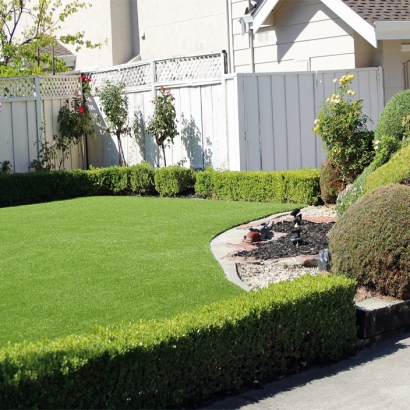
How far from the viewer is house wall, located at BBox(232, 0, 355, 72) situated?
14930mm

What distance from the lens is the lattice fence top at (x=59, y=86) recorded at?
55.3ft

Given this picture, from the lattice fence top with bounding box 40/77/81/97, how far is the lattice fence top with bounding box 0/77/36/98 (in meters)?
0.28

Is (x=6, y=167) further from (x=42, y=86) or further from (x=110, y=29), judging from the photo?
(x=110, y=29)

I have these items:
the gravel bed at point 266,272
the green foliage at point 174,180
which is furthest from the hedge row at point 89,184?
the gravel bed at point 266,272

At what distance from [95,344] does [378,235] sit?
2862 millimetres

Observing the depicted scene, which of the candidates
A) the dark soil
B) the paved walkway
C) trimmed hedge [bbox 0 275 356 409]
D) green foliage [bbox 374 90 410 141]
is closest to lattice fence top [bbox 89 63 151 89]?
green foliage [bbox 374 90 410 141]

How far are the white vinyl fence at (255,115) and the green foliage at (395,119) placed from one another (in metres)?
3.58

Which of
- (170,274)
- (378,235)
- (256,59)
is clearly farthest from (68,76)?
(378,235)

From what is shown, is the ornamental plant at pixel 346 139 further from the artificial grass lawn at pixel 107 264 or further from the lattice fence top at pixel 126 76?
the lattice fence top at pixel 126 76

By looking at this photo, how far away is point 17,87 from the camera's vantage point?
16312 millimetres

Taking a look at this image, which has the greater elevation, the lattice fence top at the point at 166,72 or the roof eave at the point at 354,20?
the roof eave at the point at 354,20

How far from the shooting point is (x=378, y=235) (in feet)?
20.5

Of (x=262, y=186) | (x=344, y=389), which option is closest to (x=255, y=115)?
(x=262, y=186)

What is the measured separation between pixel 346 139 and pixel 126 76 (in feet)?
23.0
